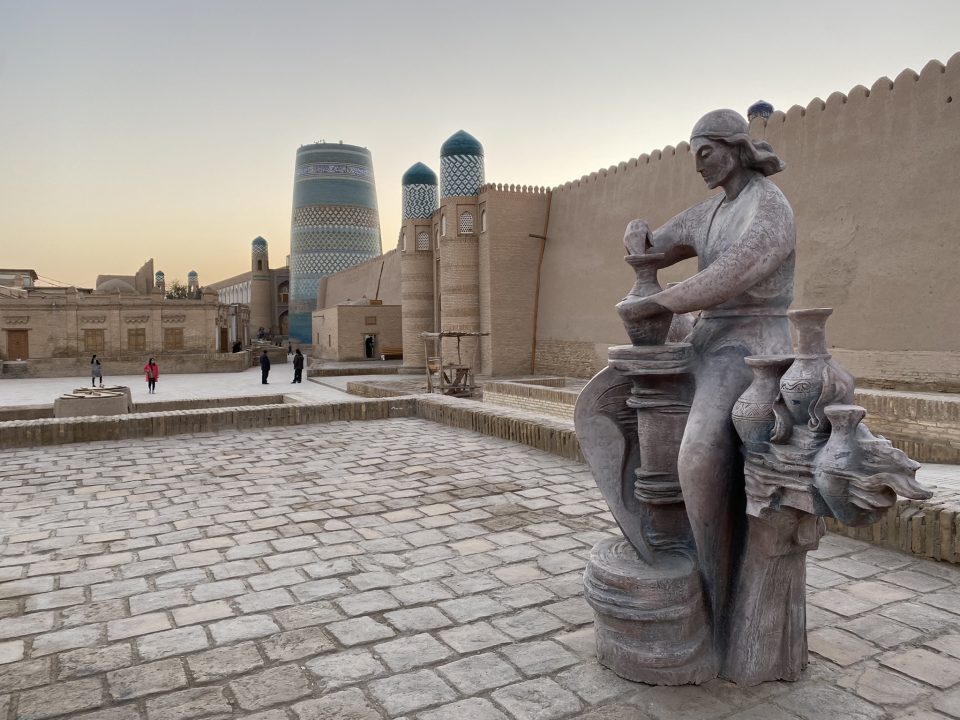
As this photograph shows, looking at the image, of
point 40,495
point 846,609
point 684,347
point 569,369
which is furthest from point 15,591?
point 569,369

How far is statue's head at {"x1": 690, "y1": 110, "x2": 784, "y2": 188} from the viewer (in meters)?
2.62

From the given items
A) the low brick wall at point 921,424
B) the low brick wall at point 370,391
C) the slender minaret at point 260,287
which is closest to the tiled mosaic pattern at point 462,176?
the low brick wall at point 370,391

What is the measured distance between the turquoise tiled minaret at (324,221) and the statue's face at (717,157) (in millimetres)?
43768

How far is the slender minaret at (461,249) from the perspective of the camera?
23203mm

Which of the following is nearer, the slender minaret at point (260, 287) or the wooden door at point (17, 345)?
the wooden door at point (17, 345)

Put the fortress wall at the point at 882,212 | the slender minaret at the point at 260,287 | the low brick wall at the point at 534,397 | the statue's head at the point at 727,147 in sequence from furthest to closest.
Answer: the slender minaret at the point at 260,287 → the low brick wall at the point at 534,397 → the fortress wall at the point at 882,212 → the statue's head at the point at 727,147

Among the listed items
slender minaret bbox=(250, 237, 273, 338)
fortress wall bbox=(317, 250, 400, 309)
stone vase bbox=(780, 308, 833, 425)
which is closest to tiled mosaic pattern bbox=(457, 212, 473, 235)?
fortress wall bbox=(317, 250, 400, 309)

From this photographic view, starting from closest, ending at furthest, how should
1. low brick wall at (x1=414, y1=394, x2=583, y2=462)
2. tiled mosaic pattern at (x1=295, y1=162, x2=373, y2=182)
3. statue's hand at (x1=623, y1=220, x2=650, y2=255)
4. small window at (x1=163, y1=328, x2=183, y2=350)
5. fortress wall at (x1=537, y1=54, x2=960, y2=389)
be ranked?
1. statue's hand at (x1=623, y1=220, x2=650, y2=255)
2. low brick wall at (x1=414, y1=394, x2=583, y2=462)
3. fortress wall at (x1=537, y1=54, x2=960, y2=389)
4. small window at (x1=163, y1=328, x2=183, y2=350)
5. tiled mosaic pattern at (x1=295, y1=162, x2=373, y2=182)

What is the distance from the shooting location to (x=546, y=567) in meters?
3.70

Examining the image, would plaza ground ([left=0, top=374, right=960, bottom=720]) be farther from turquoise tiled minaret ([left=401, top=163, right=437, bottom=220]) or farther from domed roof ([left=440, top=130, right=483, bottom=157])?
turquoise tiled minaret ([left=401, top=163, right=437, bottom=220])

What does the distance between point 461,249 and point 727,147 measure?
2077 centimetres

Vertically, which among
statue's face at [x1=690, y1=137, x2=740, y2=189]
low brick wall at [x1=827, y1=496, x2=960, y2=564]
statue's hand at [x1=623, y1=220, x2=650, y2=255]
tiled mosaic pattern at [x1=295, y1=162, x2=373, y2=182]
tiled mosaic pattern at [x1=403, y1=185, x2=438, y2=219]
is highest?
tiled mosaic pattern at [x1=295, y1=162, x2=373, y2=182]

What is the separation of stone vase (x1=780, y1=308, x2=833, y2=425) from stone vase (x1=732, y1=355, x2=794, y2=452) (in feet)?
0.18

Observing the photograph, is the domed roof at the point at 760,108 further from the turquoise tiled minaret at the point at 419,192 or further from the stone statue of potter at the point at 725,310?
the stone statue of potter at the point at 725,310
